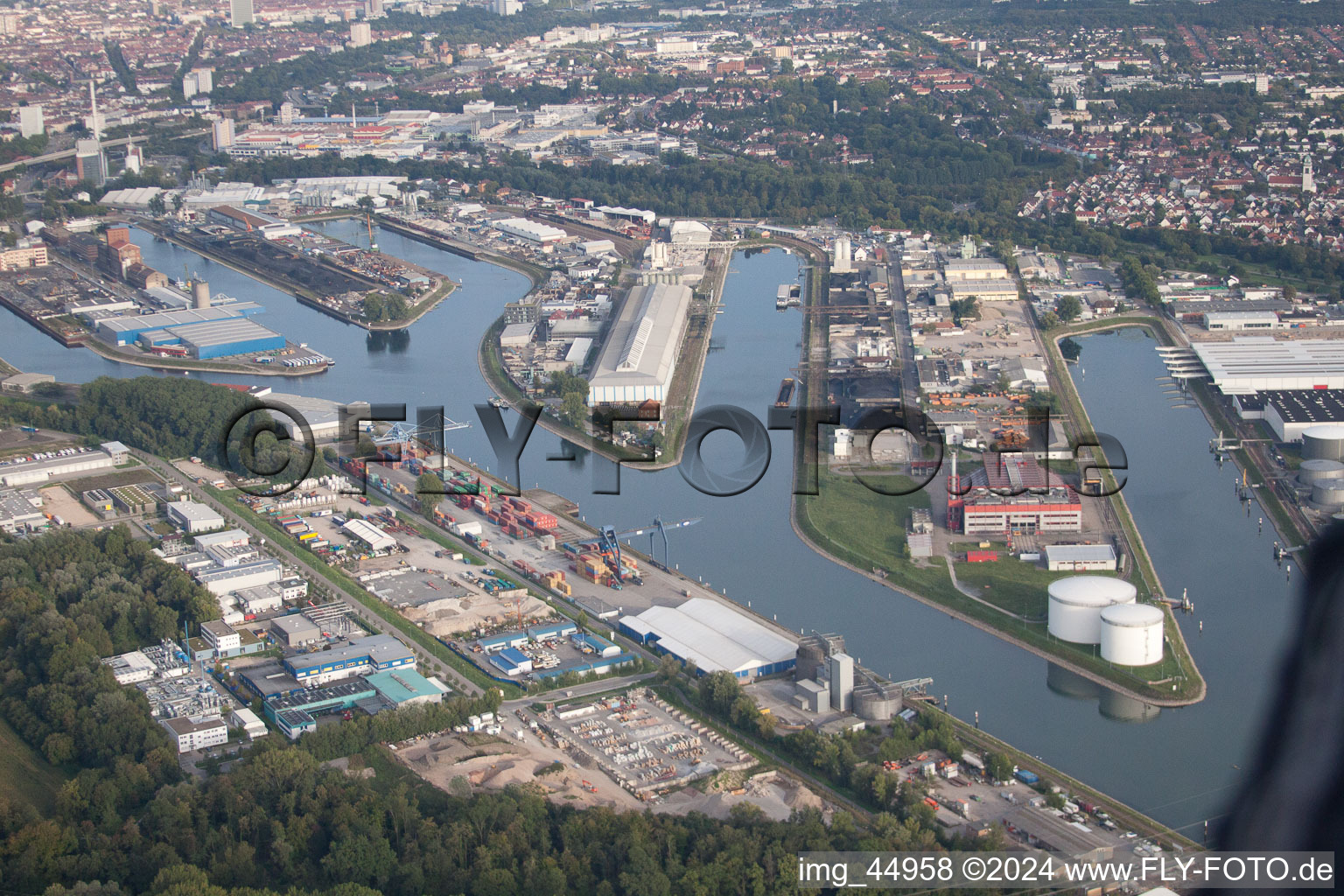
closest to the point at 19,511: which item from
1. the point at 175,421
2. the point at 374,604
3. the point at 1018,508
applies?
the point at 175,421

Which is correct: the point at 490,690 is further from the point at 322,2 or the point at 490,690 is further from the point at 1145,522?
the point at 322,2

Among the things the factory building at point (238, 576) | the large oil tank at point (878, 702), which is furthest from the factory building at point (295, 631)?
the large oil tank at point (878, 702)

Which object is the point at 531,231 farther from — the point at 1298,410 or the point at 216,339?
the point at 1298,410

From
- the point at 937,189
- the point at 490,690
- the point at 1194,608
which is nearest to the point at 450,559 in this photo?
the point at 490,690

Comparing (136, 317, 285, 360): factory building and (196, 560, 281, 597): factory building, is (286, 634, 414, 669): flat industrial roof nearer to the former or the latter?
(196, 560, 281, 597): factory building

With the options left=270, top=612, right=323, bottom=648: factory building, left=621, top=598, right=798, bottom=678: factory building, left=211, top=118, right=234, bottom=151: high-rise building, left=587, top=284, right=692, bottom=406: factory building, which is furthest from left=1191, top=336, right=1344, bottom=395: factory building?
left=211, top=118, right=234, bottom=151: high-rise building

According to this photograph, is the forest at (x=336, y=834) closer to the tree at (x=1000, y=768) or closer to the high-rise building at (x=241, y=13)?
the tree at (x=1000, y=768)
